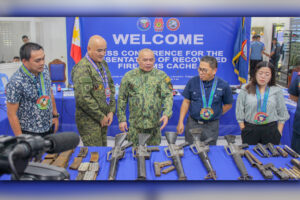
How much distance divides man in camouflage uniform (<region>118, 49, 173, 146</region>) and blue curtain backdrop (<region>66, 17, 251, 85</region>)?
1056 millimetres

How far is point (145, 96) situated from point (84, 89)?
0.54 m

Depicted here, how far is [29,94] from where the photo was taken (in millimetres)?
1761

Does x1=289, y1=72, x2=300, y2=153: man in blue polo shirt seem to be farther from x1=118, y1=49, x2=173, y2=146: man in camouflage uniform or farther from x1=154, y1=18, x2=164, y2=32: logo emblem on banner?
x1=154, y1=18, x2=164, y2=32: logo emblem on banner

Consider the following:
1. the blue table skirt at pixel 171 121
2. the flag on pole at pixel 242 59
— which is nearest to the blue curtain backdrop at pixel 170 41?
the flag on pole at pixel 242 59

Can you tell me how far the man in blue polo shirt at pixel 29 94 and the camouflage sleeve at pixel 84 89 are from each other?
0.84ft

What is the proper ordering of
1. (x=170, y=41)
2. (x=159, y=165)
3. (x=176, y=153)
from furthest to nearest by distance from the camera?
(x=170, y=41) < (x=176, y=153) < (x=159, y=165)

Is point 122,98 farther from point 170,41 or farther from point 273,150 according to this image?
point 170,41

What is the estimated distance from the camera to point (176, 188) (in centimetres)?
97

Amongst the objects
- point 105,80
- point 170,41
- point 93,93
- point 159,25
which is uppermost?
point 159,25

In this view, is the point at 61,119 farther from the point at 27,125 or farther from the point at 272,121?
the point at 272,121

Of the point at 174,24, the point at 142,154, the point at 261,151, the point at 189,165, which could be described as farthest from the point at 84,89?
the point at 174,24

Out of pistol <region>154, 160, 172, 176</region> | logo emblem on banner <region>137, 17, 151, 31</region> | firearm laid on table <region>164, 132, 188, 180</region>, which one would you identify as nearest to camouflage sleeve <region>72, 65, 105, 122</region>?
firearm laid on table <region>164, 132, 188, 180</region>

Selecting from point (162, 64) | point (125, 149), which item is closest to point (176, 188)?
point (125, 149)
